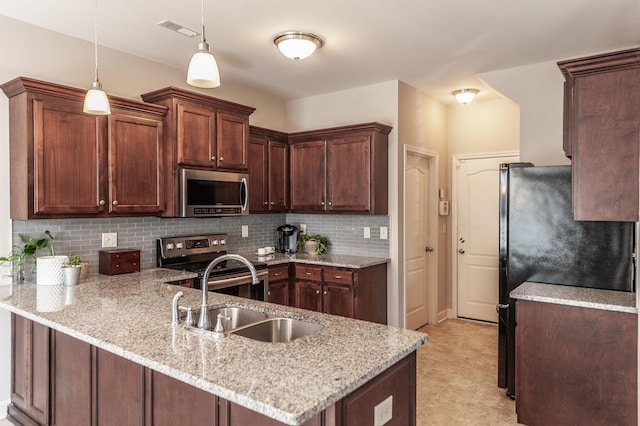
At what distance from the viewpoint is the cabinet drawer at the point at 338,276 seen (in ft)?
13.5

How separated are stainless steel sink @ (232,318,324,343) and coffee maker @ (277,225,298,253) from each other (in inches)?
117

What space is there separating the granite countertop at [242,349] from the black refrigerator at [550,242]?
1.55 m

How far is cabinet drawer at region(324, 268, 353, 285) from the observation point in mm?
4121

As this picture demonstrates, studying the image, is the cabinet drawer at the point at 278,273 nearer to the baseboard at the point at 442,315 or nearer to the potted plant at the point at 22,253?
the potted plant at the point at 22,253

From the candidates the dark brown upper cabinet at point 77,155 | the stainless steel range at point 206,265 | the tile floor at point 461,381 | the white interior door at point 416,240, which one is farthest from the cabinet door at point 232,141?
the tile floor at point 461,381

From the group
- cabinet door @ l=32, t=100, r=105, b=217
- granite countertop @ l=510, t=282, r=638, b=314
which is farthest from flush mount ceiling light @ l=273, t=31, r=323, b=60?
Result: granite countertop @ l=510, t=282, r=638, b=314

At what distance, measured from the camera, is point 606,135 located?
2.34 m

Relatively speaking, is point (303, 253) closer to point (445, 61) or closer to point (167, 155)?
point (167, 155)

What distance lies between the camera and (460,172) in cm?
550

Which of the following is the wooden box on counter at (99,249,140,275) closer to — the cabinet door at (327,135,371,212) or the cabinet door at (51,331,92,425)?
the cabinet door at (51,331,92,425)

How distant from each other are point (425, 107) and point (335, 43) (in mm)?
1881

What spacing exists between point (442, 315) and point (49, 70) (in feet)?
15.9

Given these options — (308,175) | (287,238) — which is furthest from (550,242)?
(287,238)

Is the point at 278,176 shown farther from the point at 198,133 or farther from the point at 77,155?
the point at 77,155
